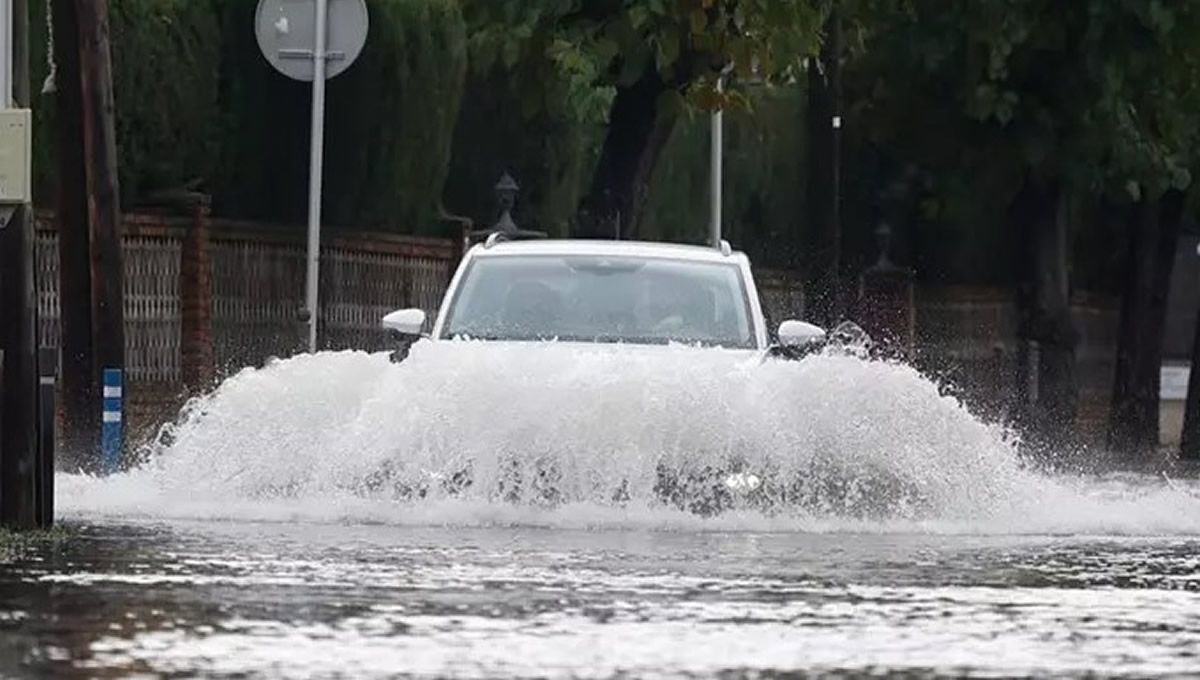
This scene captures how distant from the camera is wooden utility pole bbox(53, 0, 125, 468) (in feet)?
90.1

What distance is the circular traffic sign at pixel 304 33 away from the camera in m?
30.3

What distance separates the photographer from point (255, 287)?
116ft

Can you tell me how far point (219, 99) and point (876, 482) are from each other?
15.8 meters

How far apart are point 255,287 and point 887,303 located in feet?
57.5

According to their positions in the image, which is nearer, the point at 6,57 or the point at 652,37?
the point at 6,57

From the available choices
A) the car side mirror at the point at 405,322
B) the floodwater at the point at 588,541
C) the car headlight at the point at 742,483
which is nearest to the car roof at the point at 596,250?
the car side mirror at the point at 405,322

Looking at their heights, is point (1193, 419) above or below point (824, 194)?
below

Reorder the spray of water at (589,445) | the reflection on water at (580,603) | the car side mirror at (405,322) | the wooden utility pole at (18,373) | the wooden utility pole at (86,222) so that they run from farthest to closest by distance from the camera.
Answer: the wooden utility pole at (86,222)
the car side mirror at (405,322)
the spray of water at (589,445)
the wooden utility pole at (18,373)
the reflection on water at (580,603)

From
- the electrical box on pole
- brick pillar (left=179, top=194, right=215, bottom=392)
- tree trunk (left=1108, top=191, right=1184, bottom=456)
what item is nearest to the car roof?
the electrical box on pole

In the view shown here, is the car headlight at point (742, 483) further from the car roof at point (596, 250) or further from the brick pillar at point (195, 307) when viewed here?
the brick pillar at point (195, 307)

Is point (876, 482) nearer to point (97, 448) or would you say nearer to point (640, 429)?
point (640, 429)

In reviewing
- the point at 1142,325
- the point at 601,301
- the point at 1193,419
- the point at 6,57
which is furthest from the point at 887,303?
the point at 6,57

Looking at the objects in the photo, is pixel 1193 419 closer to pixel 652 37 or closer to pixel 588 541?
pixel 652 37

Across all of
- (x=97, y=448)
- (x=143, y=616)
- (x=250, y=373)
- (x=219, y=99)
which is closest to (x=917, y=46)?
(x=219, y=99)
